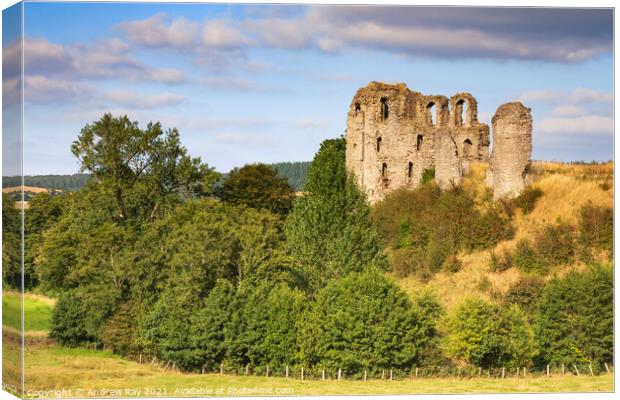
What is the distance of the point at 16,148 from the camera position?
12.9m

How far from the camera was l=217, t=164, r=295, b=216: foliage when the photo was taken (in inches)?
1184

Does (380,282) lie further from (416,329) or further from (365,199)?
(365,199)

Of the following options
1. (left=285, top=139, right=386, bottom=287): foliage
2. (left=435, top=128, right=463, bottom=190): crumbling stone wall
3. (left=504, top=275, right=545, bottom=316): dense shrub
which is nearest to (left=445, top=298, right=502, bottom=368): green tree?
(left=504, top=275, right=545, bottom=316): dense shrub

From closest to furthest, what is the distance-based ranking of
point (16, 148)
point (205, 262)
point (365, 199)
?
1. point (16, 148)
2. point (205, 262)
3. point (365, 199)

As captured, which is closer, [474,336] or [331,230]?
[474,336]

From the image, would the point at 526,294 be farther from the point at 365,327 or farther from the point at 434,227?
the point at 434,227

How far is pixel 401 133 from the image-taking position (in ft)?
97.0

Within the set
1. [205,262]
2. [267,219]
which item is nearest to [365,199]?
[267,219]

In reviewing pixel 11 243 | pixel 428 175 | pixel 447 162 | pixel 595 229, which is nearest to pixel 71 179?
pixel 11 243

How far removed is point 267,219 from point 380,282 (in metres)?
6.18

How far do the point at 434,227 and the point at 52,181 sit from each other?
9.32m

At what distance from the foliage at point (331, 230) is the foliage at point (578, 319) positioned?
16.1ft

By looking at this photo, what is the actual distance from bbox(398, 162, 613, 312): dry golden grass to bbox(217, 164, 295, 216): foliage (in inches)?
334

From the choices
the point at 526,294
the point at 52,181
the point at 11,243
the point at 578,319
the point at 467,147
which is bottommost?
the point at 578,319
